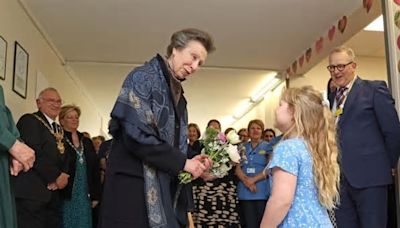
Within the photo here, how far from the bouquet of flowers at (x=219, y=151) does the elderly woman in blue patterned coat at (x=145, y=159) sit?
0.45 ft

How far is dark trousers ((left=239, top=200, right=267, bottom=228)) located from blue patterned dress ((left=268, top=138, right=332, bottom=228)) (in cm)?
279

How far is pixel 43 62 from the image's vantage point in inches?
187

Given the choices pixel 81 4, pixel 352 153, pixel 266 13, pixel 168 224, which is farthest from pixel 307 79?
pixel 168 224

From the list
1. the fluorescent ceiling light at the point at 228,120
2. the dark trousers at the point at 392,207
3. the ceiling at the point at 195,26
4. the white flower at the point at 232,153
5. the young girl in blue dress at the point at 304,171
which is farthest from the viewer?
the fluorescent ceiling light at the point at 228,120

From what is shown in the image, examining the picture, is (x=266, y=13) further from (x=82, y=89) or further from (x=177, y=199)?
(x=82, y=89)

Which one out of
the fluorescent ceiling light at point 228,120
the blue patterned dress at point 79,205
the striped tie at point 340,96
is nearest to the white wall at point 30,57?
the blue patterned dress at point 79,205

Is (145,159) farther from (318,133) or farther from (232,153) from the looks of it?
(318,133)

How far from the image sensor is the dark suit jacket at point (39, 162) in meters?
2.99

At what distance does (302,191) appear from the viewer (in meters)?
1.70

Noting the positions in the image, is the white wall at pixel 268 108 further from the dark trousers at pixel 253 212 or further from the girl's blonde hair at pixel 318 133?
the girl's blonde hair at pixel 318 133

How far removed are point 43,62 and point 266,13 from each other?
7.46ft

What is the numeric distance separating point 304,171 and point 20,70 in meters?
2.89

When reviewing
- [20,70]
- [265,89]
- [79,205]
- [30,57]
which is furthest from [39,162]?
[265,89]

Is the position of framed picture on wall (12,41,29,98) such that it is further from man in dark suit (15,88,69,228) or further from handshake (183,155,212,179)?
handshake (183,155,212,179)
